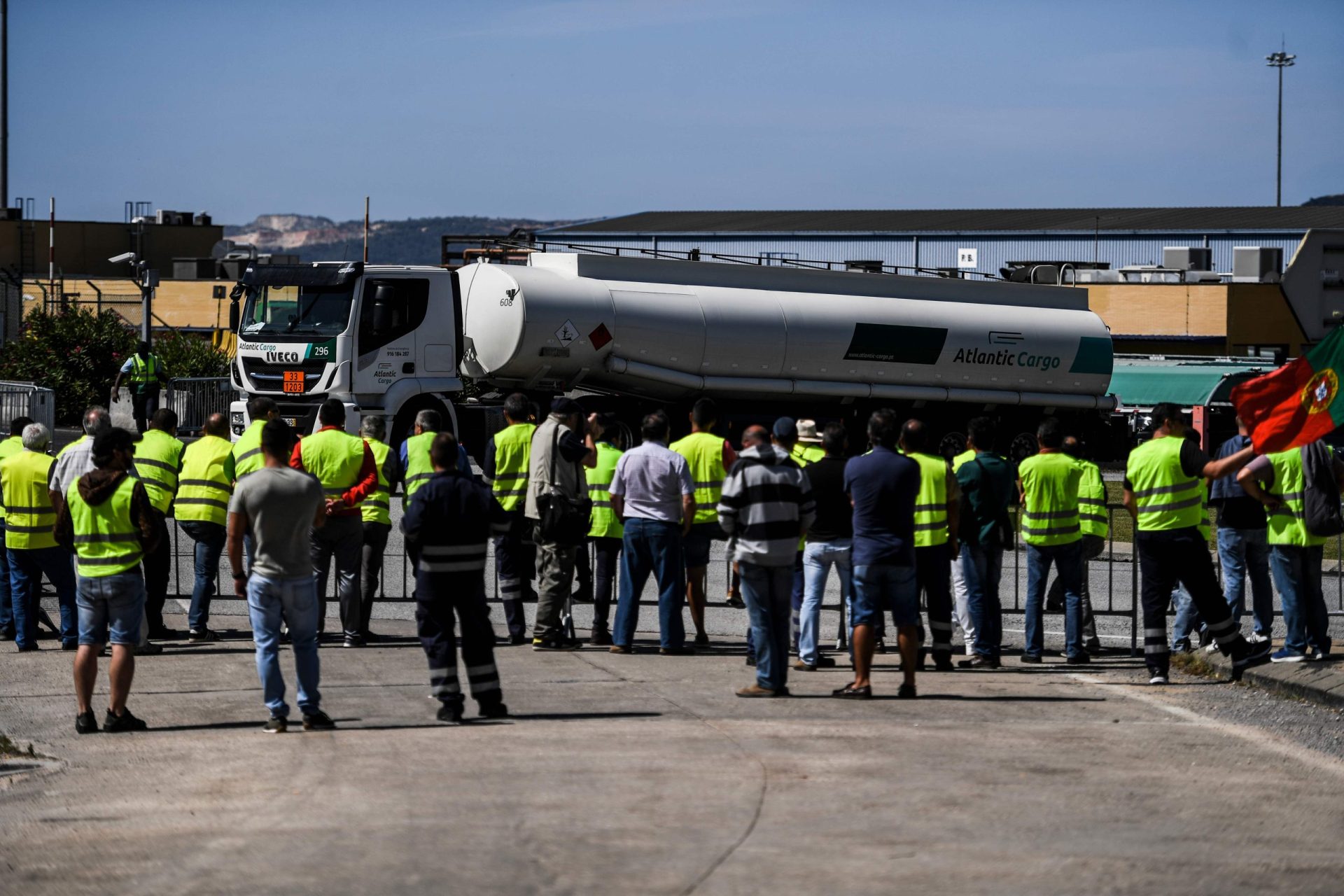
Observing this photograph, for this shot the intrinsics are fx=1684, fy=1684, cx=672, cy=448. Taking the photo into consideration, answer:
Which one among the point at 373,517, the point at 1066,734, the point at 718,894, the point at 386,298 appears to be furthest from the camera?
the point at 386,298

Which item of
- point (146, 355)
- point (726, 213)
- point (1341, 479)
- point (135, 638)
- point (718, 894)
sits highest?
point (726, 213)

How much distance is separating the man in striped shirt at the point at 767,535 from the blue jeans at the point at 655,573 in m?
1.59

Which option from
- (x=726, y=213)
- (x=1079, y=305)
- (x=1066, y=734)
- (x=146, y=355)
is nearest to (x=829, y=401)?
(x=1079, y=305)

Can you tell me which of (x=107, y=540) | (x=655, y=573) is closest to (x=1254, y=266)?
(x=655, y=573)

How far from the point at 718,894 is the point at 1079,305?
27.9 metres

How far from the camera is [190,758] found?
29.1 feet

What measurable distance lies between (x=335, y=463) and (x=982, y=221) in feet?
217

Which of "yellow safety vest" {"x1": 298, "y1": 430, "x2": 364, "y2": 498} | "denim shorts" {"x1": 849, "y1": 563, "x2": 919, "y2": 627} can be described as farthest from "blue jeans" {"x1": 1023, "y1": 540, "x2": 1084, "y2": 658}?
"yellow safety vest" {"x1": 298, "y1": 430, "x2": 364, "y2": 498}

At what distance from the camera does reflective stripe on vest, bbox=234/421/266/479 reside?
41.1ft

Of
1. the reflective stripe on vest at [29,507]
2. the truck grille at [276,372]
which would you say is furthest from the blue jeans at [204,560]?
the truck grille at [276,372]

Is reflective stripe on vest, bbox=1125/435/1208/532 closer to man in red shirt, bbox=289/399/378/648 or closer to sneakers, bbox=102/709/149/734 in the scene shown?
man in red shirt, bbox=289/399/378/648

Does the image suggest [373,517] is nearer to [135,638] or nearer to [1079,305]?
[135,638]

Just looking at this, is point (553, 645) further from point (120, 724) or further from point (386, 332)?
point (386, 332)

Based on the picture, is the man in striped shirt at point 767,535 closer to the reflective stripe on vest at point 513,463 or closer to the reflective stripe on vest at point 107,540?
the reflective stripe on vest at point 513,463
